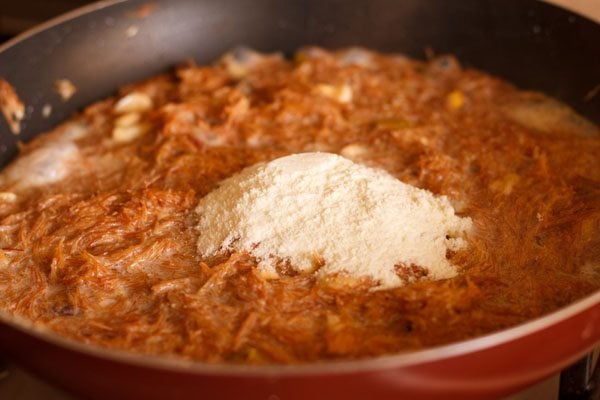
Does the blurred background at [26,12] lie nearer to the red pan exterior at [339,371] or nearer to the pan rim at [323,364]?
the red pan exterior at [339,371]

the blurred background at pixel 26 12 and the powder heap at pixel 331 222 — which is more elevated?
the blurred background at pixel 26 12

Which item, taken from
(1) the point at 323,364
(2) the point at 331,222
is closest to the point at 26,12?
(2) the point at 331,222

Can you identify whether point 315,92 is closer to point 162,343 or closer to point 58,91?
point 58,91

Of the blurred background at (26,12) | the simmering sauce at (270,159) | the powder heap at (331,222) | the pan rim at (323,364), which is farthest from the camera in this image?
the blurred background at (26,12)

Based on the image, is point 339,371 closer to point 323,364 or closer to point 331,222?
point 323,364

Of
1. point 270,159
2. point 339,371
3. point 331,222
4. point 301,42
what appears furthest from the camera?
point 301,42

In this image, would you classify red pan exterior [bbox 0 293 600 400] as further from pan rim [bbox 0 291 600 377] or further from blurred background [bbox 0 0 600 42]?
blurred background [bbox 0 0 600 42]

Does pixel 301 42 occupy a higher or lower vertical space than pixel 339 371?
higher

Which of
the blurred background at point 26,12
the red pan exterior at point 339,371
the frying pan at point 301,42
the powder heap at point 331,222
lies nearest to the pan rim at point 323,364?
the red pan exterior at point 339,371

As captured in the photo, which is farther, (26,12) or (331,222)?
(26,12)
